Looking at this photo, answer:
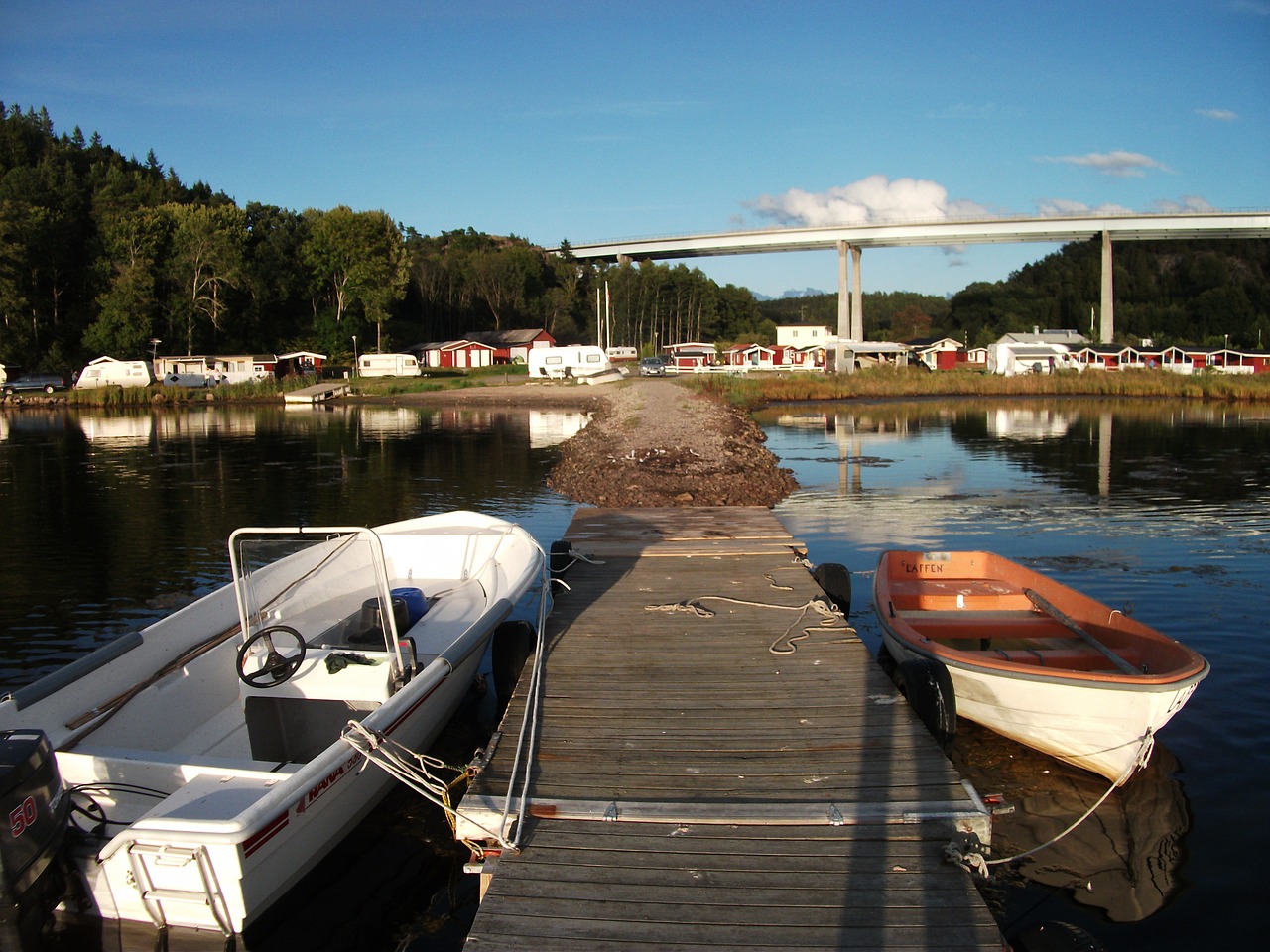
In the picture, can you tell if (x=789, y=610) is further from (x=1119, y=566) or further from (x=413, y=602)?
(x=1119, y=566)

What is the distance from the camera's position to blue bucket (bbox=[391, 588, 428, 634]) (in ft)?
29.6

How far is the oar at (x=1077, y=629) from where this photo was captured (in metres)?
7.51

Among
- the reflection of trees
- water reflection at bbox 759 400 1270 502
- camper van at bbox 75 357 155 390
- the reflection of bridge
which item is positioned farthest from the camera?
the reflection of bridge

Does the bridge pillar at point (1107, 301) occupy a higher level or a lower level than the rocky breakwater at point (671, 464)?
higher

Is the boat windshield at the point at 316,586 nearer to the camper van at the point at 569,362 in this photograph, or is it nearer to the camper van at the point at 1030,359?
the camper van at the point at 569,362

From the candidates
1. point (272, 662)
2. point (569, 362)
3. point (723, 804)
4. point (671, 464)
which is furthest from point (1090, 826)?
point (569, 362)

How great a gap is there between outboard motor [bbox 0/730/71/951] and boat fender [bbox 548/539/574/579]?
→ 6.37 m

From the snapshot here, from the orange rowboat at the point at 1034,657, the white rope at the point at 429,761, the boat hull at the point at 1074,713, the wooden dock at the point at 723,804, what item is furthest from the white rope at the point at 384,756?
the boat hull at the point at 1074,713

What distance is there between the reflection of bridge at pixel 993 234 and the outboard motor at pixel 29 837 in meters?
93.3

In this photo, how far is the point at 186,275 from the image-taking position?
7562cm

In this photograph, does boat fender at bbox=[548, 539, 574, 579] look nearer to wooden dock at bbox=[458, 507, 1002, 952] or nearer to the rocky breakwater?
wooden dock at bbox=[458, 507, 1002, 952]

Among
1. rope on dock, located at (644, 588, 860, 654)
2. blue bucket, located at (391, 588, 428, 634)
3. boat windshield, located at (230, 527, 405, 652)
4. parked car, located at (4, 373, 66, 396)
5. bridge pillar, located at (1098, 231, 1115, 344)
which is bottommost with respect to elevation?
rope on dock, located at (644, 588, 860, 654)

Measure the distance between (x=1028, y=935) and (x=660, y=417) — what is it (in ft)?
91.7

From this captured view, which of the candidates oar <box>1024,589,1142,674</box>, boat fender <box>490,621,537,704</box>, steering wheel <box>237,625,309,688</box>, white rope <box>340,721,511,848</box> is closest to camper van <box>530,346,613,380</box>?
oar <box>1024,589,1142,674</box>
